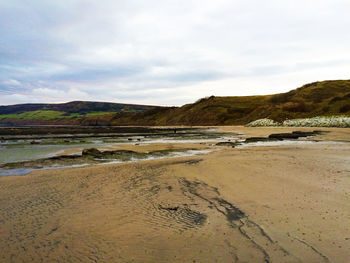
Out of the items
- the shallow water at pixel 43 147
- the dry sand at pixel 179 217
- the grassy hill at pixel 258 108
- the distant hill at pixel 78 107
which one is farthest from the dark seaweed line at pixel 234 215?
the distant hill at pixel 78 107

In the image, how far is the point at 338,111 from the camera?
4872 centimetres

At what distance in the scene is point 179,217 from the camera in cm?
632

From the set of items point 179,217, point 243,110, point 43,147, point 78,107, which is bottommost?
point 179,217

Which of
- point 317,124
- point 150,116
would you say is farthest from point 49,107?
point 317,124

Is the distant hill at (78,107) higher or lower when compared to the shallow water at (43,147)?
higher

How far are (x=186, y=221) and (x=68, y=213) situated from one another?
3.10 m

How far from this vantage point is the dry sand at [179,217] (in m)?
4.61

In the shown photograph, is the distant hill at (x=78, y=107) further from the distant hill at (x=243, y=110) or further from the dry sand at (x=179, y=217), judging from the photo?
the dry sand at (x=179, y=217)

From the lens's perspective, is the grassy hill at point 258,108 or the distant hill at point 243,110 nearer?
the grassy hill at point 258,108

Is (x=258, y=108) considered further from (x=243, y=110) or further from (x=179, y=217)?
(x=179, y=217)

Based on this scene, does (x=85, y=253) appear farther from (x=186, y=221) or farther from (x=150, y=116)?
(x=150, y=116)

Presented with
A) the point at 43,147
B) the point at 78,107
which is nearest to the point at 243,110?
the point at 43,147

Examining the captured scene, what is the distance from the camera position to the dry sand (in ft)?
15.1

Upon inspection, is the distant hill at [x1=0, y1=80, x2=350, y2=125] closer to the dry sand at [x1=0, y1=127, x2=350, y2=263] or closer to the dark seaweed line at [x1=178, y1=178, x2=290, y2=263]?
the dry sand at [x1=0, y1=127, x2=350, y2=263]
